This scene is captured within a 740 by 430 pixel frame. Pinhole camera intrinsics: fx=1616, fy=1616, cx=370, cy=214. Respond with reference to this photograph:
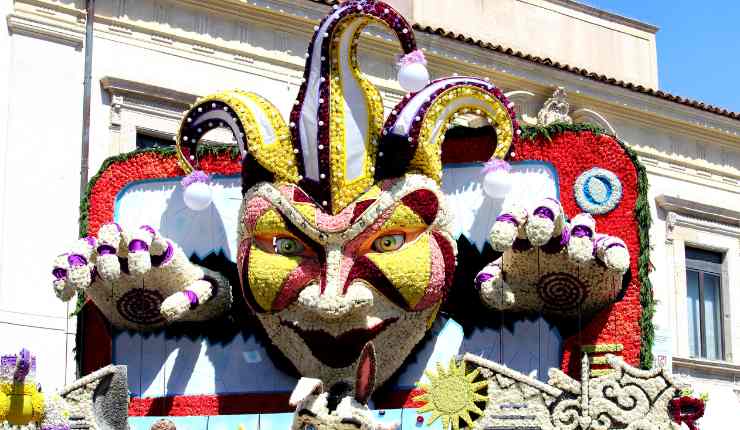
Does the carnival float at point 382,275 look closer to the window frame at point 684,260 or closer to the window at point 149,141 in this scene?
the window at point 149,141

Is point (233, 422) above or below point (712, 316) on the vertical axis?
below

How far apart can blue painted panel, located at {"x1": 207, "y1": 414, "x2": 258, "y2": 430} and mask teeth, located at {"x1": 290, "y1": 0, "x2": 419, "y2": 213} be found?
237 cm

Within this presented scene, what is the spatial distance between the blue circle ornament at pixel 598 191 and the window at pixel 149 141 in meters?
7.58

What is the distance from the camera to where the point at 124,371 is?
1734 centimetres

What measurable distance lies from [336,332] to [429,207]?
5.28ft

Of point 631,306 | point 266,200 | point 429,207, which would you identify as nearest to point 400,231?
point 429,207

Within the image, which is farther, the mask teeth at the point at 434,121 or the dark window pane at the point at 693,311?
the dark window pane at the point at 693,311

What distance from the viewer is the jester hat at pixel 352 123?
16.8 m

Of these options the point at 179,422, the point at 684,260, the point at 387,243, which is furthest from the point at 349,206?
the point at 684,260

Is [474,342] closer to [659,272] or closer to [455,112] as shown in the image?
[455,112]

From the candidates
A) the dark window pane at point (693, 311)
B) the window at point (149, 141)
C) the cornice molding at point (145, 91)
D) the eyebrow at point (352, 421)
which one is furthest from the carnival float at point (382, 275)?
the dark window pane at point (693, 311)

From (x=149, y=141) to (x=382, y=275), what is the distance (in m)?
7.62

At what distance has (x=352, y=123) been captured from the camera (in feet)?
55.8

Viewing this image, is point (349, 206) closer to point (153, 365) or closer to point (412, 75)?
point (412, 75)
